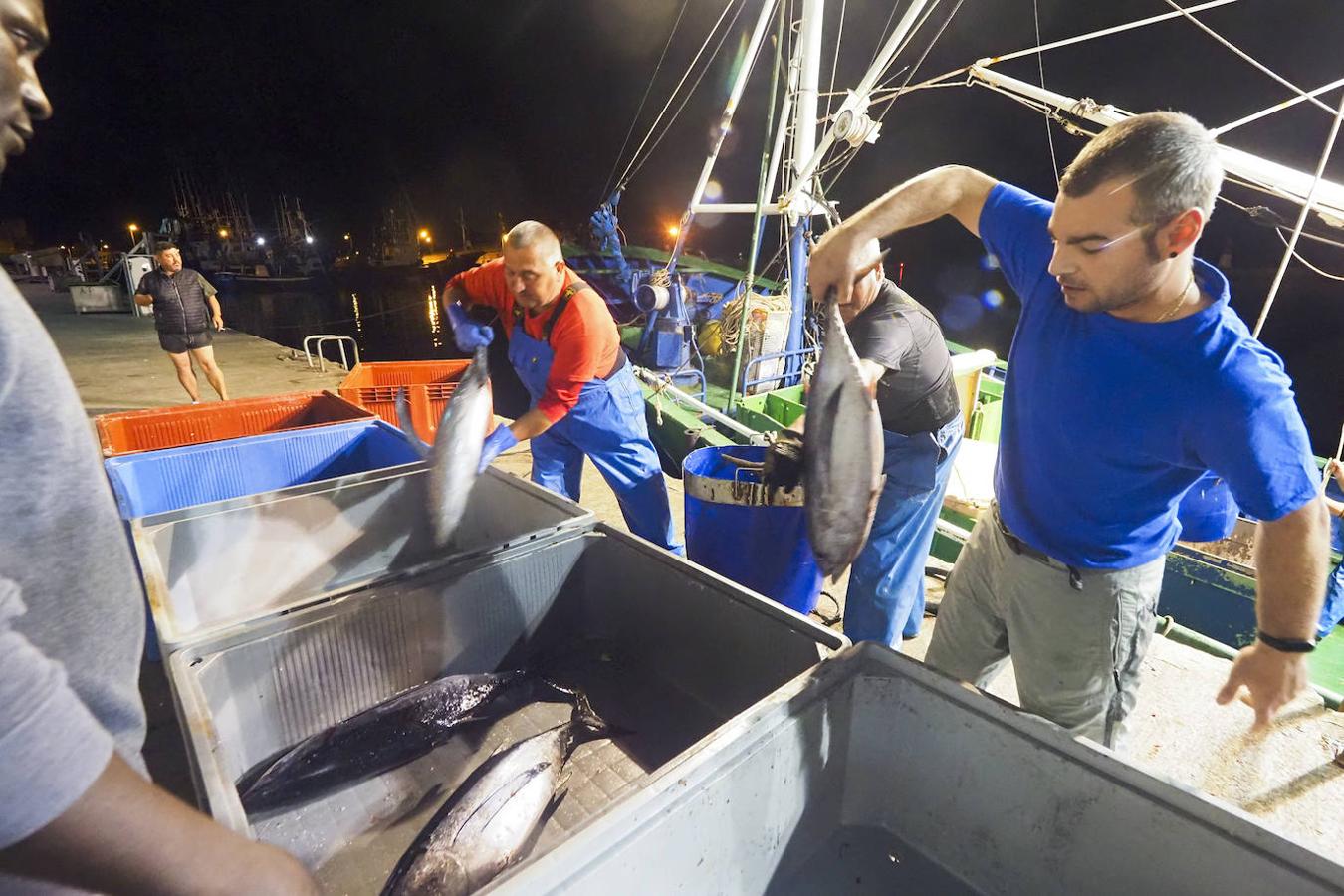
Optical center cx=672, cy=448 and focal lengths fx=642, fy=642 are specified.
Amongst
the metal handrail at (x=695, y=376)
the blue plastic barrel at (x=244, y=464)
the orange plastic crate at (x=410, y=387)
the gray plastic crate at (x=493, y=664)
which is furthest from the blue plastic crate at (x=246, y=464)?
the metal handrail at (x=695, y=376)

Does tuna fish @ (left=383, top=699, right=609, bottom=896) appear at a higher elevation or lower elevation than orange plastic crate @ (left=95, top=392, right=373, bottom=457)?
lower

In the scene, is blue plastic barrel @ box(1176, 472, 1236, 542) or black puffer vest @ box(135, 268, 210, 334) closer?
blue plastic barrel @ box(1176, 472, 1236, 542)

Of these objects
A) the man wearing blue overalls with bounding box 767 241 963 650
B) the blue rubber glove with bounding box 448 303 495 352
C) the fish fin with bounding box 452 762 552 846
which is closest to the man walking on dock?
the fish fin with bounding box 452 762 552 846

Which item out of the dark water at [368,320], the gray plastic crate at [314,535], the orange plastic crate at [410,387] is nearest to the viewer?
the gray plastic crate at [314,535]

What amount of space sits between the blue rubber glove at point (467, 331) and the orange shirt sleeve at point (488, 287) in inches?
5.4

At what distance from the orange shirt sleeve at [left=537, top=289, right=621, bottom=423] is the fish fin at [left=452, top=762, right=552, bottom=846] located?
204 centimetres

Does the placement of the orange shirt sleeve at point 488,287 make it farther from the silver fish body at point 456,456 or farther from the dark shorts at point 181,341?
the dark shorts at point 181,341

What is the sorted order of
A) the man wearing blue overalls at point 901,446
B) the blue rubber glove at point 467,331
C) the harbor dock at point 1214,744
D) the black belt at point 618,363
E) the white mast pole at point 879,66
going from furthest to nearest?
1. the white mast pole at point 879,66
2. the black belt at point 618,363
3. the blue rubber glove at point 467,331
4. the man wearing blue overalls at point 901,446
5. the harbor dock at point 1214,744

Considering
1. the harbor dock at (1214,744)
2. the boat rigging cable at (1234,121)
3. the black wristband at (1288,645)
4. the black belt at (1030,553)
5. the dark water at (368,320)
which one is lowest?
the dark water at (368,320)

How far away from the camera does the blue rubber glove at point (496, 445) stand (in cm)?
297

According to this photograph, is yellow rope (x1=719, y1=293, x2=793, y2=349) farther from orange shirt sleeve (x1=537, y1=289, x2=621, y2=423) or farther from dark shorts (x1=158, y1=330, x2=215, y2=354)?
dark shorts (x1=158, y1=330, x2=215, y2=354)

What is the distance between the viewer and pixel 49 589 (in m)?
0.74

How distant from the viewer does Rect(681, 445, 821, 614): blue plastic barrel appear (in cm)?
306

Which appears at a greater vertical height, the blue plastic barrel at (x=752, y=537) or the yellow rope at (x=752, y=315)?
the yellow rope at (x=752, y=315)
